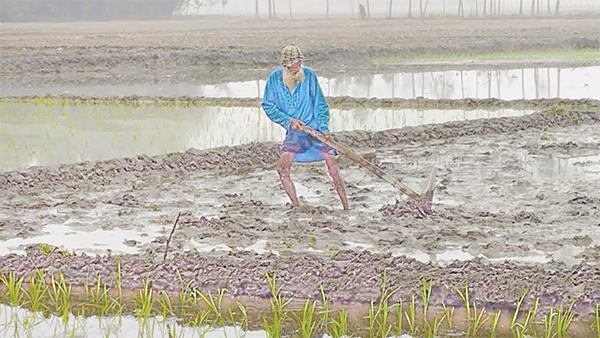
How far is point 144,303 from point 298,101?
201cm

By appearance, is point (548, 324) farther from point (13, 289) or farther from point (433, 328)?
point (13, 289)

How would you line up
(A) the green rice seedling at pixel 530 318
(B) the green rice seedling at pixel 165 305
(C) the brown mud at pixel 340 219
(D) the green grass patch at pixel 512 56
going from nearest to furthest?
(A) the green rice seedling at pixel 530 318, (B) the green rice seedling at pixel 165 305, (C) the brown mud at pixel 340 219, (D) the green grass patch at pixel 512 56

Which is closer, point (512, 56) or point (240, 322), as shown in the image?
point (240, 322)

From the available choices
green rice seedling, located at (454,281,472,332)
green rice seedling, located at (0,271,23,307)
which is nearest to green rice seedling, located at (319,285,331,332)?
green rice seedling, located at (454,281,472,332)

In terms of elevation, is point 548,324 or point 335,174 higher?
point 335,174

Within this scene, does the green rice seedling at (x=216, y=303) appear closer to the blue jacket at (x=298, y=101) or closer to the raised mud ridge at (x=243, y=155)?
the blue jacket at (x=298, y=101)

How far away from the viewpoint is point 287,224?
5.50 metres

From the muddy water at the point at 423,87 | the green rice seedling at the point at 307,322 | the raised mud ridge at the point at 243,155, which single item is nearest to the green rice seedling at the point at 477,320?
the green rice seedling at the point at 307,322

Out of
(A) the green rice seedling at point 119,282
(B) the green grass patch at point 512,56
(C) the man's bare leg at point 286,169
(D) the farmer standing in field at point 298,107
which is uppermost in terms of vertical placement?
(D) the farmer standing in field at point 298,107

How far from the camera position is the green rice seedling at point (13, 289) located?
4.14 m

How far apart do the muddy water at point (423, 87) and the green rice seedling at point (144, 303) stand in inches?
381

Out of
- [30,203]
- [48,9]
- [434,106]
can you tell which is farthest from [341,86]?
[48,9]

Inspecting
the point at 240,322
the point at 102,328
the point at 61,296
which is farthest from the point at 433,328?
the point at 61,296

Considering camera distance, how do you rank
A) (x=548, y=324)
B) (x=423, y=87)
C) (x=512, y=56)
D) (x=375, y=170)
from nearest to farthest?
(x=548, y=324)
(x=375, y=170)
(x=423, y=87)
(x=512, y=56)
